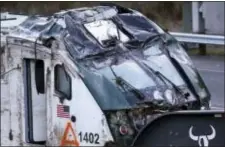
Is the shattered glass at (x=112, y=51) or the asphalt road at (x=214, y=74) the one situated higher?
the shattered glass at (x=112, y=51)

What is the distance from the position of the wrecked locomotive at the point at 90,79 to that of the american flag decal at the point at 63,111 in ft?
0.04

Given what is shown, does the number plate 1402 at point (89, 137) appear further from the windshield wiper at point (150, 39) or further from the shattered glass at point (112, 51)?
the windshield wiper at point (150, 39)

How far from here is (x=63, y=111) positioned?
9797 millimetres

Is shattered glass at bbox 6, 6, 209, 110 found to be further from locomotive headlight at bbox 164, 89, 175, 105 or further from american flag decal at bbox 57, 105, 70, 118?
american flag decal at bbox 57, 105, 70, 118

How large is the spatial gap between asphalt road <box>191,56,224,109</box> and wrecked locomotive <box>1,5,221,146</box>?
177 inches

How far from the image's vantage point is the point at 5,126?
10734mm

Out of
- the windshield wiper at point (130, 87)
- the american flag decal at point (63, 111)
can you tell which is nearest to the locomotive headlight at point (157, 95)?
Answer: the windshield wiper at point (130, 87)

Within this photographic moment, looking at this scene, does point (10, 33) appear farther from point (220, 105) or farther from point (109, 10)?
point (220, 105)

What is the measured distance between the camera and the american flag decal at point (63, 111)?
9750 millimetres

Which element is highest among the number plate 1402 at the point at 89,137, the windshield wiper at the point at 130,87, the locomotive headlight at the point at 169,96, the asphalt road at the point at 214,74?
the windshield wiper at the point at 130,87

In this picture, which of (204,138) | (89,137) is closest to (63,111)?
(89,137)

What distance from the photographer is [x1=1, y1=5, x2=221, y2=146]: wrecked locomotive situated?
9484 millimetres

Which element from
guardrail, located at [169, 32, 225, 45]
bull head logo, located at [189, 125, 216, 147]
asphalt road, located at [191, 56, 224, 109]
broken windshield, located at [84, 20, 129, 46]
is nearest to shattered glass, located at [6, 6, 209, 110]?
broken windshield, located at [84, 20, 129, 46]

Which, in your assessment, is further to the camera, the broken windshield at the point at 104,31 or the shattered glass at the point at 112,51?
the broken windshield at the point at 104,31
